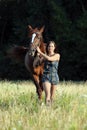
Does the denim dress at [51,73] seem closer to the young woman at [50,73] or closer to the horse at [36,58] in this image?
the young woman at [50,73]

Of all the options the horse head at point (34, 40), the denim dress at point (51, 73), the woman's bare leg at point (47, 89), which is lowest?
the woman's bare leg at point (47, 89)

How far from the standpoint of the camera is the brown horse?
1288cm

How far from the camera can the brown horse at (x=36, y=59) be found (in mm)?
12883

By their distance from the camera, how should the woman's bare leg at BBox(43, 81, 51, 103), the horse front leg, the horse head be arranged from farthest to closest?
the horse front leg
the horse head
the woman's bare leg at BBox(43, 81, 51, 103)

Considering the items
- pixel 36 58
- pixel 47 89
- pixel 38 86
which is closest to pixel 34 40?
pixel 36 58

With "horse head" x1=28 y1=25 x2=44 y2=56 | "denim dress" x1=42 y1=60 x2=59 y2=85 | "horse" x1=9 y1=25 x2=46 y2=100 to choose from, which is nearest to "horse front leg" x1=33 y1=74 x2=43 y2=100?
"horse" x1=9 y1=25 x2=46 y2=100

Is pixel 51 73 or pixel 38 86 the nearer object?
pixel 51 73

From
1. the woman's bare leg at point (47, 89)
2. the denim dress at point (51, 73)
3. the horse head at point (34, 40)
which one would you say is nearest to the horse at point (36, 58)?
the horse head at point (34, 40)

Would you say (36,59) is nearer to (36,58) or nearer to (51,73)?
(36,58)

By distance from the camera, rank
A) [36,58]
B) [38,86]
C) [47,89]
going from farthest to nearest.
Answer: [38,86]
[36,58]
[47,89]

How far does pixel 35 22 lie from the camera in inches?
1543

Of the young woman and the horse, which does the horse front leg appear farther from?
the young woman

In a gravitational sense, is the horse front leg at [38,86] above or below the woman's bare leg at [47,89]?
below

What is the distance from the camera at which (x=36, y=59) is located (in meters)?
14.1
